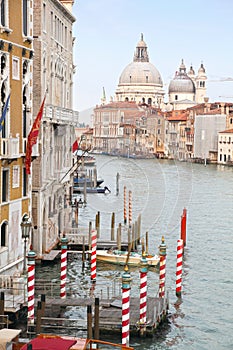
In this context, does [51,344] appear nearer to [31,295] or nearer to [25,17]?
[31,295]

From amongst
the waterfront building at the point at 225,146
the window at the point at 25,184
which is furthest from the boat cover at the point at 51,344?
the waterfront building at the point at 225,146

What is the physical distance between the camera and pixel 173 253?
16562 millimetres

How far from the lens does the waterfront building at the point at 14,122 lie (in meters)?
10.7

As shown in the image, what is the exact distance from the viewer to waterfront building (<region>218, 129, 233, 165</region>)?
220 ft

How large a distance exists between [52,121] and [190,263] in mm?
3891

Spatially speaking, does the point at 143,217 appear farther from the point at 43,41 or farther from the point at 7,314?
the point at 7,314

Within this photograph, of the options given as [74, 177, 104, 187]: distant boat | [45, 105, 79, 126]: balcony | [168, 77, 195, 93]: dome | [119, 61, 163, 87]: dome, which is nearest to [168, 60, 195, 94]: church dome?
[168, 77, 195, 93]: dome

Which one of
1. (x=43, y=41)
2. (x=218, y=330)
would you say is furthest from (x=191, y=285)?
(x=43, y=41)

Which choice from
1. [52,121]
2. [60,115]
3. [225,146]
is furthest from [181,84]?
[52,121]

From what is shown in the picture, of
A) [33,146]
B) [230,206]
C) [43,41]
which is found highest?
[43,41]

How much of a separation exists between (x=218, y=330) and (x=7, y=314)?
9.46 ft

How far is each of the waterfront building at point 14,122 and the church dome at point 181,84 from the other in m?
100

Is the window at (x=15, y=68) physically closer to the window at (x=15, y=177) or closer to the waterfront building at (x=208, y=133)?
the window at (x=15, y=177)

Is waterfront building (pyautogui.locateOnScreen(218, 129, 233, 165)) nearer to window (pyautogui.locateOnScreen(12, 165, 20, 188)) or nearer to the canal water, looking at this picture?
the canal water
